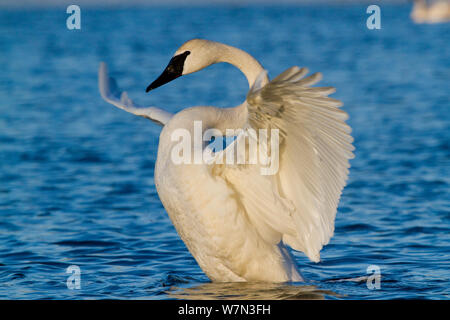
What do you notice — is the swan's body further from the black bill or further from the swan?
the swan

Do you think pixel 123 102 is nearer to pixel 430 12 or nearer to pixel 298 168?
pixel 298 168

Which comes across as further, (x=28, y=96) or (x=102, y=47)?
(x=102, y=47)

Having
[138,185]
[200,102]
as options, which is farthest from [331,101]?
[200,102]

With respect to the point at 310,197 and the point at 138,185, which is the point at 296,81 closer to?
the point at 310,197

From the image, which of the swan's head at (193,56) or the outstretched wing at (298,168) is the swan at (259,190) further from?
the swan's head at (193,56)

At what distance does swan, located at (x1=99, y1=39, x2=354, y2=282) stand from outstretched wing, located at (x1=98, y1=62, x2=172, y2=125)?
1008mm

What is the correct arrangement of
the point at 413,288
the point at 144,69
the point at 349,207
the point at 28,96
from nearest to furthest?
the point at 413,288 → the point at 349,207 → the point at 28,96 → the point at 144,69

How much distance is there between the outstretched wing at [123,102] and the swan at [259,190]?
101 cm

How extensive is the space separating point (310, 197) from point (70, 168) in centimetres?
663

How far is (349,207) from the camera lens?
30.2 ft

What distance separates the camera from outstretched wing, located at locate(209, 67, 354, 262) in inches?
197

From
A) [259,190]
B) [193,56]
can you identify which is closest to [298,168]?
[259,190]

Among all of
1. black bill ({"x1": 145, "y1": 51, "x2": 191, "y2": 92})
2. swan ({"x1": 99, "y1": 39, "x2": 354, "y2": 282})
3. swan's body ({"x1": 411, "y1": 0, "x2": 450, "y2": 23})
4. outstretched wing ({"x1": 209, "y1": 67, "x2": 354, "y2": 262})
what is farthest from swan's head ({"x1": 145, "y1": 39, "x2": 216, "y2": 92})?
swan's body ({"x1": 411, "y1": 0, "x2": 450, "y2": 23})

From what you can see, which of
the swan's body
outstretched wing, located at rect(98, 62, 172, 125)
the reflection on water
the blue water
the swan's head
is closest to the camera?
the reflection on water
